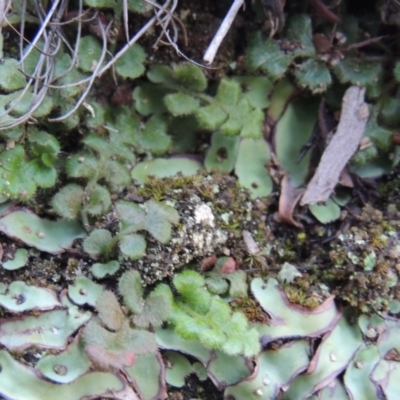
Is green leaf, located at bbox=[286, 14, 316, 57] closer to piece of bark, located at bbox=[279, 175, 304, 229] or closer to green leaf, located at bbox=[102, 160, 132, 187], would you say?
piece of bark, located at bbox=[279, 175, 304, 229]

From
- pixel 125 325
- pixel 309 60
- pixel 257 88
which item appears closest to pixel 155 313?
pixel 125 325

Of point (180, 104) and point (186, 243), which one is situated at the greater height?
point (180, 104)

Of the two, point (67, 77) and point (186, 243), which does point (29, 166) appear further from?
point (186, 243)

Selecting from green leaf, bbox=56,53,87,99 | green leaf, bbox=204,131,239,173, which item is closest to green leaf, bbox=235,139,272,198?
green leaf, bbox=204,131,239,173

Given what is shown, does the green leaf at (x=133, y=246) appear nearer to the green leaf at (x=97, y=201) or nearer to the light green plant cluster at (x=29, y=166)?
the green leaf at (x=97, y=201)

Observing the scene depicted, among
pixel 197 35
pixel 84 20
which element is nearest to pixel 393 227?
pixel 197 35

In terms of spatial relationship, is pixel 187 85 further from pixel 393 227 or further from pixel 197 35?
pixel 393 227

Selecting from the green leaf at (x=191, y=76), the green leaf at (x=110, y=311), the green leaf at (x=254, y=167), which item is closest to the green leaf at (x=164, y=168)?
the green leaf at (x=254, y=167)
